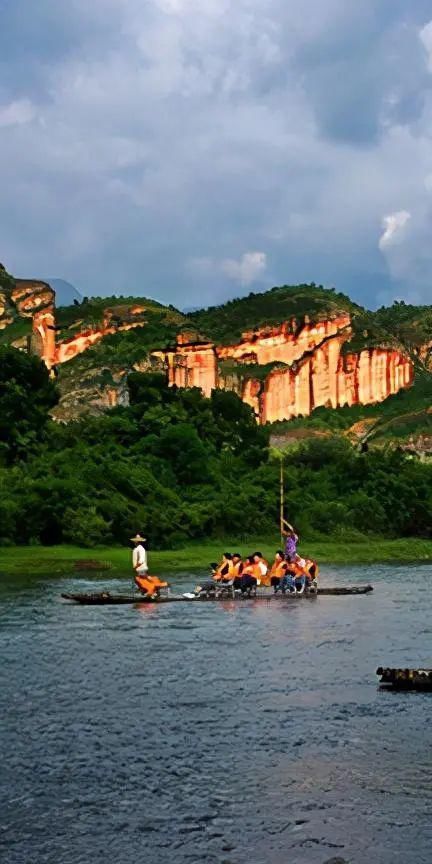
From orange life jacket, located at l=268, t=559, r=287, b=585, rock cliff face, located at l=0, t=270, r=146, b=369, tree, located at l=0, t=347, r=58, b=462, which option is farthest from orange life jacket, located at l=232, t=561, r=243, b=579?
→ rock cliff face, located at l=0, t=270, r=146, b=369

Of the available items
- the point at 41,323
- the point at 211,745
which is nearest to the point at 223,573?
the point at 211,745

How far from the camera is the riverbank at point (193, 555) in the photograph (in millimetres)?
52375

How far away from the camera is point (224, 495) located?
6969 cm

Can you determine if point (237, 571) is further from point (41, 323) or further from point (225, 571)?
point (41, 323)

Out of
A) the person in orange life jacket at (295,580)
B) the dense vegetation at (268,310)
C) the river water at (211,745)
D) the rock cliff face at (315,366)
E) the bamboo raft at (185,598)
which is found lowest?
the river water at (211,745)

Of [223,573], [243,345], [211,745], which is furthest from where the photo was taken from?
[243,345]

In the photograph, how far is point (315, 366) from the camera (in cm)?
15588

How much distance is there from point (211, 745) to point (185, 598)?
66.1 feet

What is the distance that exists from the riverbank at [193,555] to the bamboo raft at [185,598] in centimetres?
1280

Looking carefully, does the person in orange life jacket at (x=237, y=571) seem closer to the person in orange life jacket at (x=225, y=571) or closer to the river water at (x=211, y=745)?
the person in orange life jacket at (x=225, y=571)

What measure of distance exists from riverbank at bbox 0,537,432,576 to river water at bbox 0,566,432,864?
19.2 metres

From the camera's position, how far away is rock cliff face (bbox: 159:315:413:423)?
151750 millimetres

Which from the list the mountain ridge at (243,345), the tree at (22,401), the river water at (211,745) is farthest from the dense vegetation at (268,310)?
the river water at (211,745)

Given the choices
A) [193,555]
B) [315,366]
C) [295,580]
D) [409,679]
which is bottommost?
[409,679]
